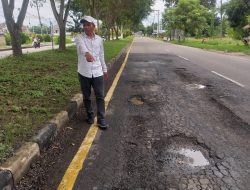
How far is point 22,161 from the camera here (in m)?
4.17

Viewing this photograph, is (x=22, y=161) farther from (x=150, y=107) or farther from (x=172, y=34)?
(x=172, y=34)

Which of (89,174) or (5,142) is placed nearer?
(89,174)

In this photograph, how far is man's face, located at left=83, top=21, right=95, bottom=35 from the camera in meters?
5.88

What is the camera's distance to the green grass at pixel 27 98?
16.4 ft

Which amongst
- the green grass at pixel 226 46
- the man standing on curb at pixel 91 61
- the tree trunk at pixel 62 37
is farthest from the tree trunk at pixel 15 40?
the green grass at pixel 226 46

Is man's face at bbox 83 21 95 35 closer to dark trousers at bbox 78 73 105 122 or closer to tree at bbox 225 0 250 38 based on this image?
dark trousers at bbox 78 73 105 122

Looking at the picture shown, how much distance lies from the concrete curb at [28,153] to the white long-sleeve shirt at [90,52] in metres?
0.85

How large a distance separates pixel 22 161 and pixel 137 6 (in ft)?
135

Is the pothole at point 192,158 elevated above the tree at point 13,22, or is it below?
below

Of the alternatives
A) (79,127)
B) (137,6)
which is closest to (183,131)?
(79,127)

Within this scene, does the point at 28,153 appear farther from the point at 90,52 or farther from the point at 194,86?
the point at 194,86

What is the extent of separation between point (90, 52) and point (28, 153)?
219cm

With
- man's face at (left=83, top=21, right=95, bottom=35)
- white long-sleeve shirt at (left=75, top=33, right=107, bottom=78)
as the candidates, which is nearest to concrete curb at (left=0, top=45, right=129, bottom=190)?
white long-sleeve shirt at (left=75, top=33, right=107, bottom=78)

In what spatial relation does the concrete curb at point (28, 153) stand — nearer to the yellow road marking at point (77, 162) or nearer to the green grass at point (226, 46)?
the yellow road marking at point (77, 162)
